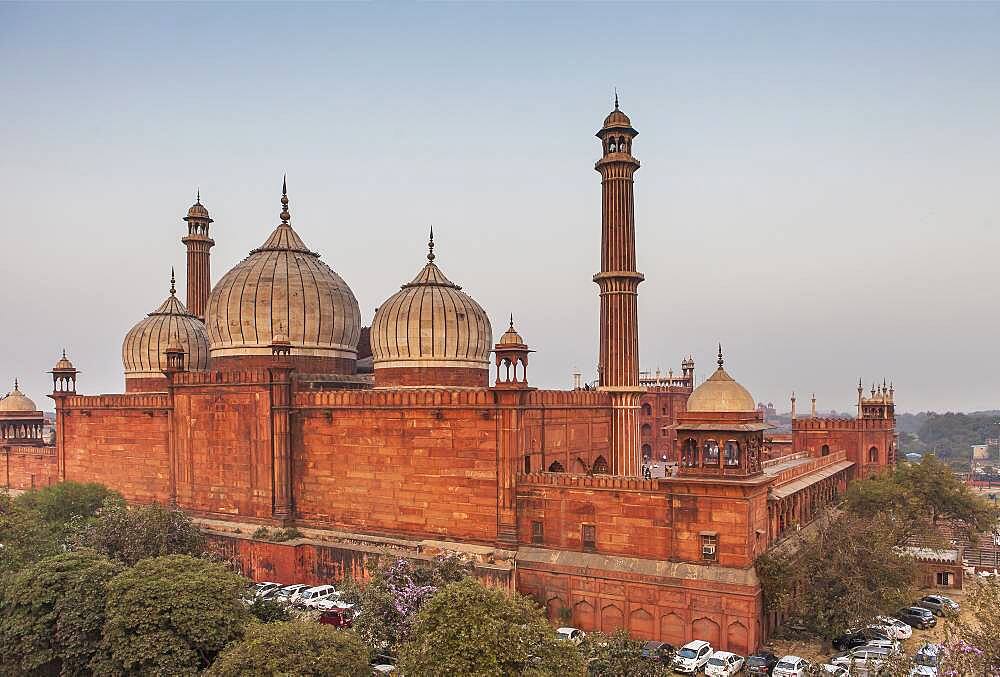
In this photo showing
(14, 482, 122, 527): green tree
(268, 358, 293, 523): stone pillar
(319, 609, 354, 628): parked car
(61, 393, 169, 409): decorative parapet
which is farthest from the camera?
(61, 393, 169, 409): decorative parapet

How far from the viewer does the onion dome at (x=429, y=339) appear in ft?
82.9

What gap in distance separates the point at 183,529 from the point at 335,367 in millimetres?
8258

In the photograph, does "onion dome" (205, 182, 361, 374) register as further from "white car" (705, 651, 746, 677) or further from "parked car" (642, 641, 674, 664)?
"white car" (705, 651, 746, 677)

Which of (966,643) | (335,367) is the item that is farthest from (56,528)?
(966,643)

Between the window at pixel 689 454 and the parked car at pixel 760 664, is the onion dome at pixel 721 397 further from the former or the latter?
the parked car at pixel 760 664

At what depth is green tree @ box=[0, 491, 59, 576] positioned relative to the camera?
779 inches

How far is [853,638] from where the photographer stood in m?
19.0

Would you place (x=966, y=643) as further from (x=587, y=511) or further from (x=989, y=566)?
(x=989, y=566)

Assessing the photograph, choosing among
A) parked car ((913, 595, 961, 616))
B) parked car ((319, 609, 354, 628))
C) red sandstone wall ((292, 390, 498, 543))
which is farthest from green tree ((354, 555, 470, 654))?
parked car ((913, 595, 961, 616))

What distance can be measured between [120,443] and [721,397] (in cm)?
2429

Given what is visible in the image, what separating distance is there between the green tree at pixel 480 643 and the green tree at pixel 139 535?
1156cm

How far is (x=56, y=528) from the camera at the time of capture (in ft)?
79.6

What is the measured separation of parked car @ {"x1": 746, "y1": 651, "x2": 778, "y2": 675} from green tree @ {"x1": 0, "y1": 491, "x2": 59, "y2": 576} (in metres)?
19.5

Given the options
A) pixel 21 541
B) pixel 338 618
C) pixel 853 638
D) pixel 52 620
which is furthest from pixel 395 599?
pixel 21 541
